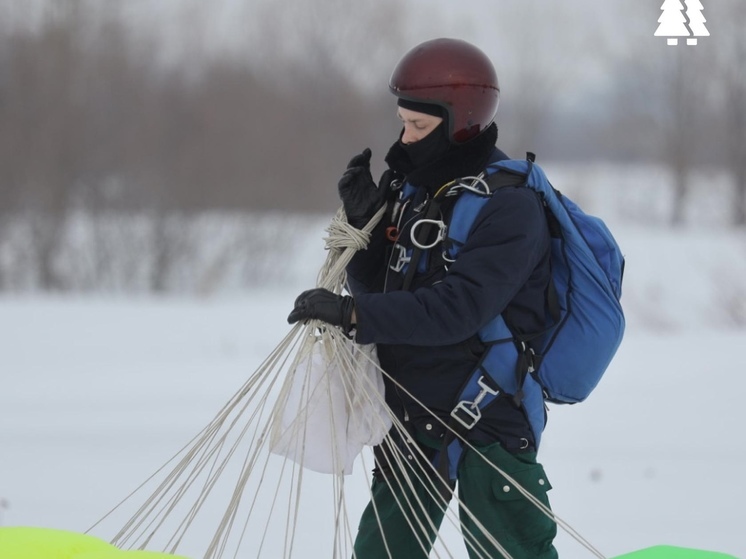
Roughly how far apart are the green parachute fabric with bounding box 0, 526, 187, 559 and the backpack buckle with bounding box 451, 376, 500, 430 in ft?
2.17

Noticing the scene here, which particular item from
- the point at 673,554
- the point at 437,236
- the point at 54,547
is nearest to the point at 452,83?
the point at 437,236

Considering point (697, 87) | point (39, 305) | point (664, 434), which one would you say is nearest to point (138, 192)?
point (39, 305)

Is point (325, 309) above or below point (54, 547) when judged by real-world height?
above

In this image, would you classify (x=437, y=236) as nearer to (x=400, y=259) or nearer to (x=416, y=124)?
(x=400, y=259)

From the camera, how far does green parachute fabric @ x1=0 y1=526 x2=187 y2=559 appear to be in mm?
1565

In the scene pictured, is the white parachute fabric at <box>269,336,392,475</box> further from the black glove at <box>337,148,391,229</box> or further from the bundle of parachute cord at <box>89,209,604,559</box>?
the black glove at <box>337,148,391,229</box>

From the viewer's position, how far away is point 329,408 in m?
2.05

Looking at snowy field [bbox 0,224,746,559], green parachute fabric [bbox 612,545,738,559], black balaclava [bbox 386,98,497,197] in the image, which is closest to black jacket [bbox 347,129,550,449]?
black balaclava [bbox 386,98,497,197]

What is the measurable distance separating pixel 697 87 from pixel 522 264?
20.3 metres

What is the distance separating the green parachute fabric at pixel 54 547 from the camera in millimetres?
1565

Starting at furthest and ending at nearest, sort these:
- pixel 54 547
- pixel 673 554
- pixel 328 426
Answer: pixel 328 426 → pixel 673 554 → pixel 54 547

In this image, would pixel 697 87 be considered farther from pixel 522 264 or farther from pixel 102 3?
pixel 522 264

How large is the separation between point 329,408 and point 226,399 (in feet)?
10.8

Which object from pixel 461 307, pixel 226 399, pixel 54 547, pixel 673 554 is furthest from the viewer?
pixel 226 399
